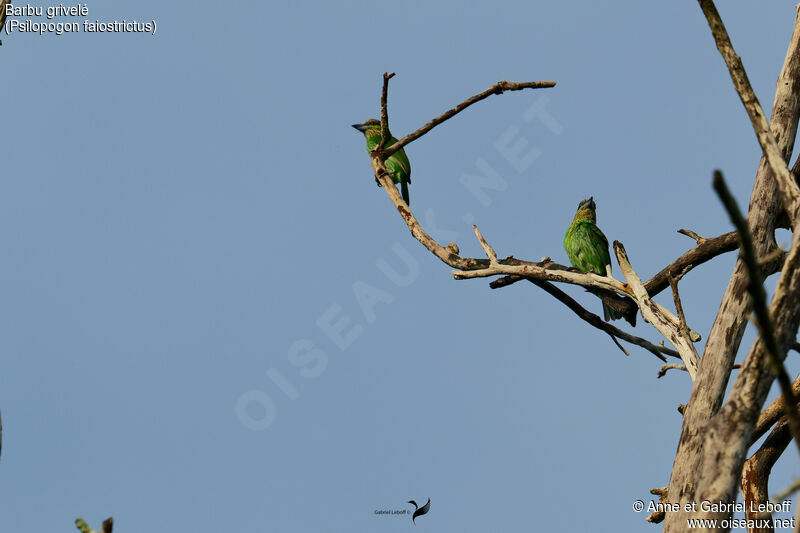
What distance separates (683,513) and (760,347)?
3.58ft

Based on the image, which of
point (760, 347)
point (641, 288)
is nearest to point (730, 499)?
point (760, 347)

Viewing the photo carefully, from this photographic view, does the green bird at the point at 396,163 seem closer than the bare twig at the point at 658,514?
No

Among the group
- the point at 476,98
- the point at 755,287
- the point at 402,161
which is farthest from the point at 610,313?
the point at 755,287

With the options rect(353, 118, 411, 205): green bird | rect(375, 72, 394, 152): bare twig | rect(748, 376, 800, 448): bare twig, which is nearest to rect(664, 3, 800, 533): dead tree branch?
rect(748, 376, 800, 448): bare twig

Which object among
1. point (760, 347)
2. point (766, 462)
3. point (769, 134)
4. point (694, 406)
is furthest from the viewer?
point (766, 462)

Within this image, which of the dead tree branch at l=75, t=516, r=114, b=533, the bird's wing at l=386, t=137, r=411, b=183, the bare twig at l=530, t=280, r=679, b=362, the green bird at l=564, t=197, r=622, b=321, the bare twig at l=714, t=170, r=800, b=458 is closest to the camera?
the bare twig at l=714, t=170, r=800, b=458

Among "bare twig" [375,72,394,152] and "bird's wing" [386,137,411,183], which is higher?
"bird's wing" [386,137,411,183]

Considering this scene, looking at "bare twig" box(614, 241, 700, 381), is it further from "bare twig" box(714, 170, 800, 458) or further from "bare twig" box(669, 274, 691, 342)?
"bare twig" box(714, 170, 800, 458)

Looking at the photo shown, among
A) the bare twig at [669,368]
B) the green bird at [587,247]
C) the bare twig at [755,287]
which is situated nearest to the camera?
the bare twig at [755,287]

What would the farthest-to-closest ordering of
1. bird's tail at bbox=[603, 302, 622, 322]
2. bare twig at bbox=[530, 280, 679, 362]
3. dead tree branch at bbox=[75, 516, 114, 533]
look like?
bird's tail at bbox=[603, 302, 622, 322] → bare twig at bbox=[530, 280, 679, 362] → dead tree branch at bbox=[75, 516, 114, 533]

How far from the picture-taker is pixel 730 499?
3121mm

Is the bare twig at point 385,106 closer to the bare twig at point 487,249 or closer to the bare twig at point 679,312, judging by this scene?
the bare twig at point 487,249

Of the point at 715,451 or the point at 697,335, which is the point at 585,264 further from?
the point at 715,451

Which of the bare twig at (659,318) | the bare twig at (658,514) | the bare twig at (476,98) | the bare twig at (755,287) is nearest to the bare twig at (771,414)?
the bare twig at (658,514)
